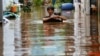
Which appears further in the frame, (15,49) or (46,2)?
(46,2)

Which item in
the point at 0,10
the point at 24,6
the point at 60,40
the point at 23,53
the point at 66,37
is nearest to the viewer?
the point at 23,53

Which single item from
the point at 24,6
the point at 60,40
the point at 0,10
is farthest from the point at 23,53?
the point at 24,6

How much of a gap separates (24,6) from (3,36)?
15.4 m

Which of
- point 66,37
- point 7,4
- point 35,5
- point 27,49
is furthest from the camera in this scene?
point 35,5

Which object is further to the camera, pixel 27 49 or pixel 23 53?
pixel 27 49

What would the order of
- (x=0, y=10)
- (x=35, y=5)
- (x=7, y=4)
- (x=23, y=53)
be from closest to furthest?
(x=23, y=53) → (x=0, y=10) → (x=7, y=4) → (x=35, y=5)

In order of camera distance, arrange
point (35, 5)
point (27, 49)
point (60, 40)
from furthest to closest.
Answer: point (35, 5) → point (60, 40) → point (27, 49)

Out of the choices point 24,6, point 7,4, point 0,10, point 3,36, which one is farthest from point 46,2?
point 3,36

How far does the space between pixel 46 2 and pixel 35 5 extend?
88.2 inches

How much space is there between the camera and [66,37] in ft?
36.5

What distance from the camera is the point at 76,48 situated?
29.0ft

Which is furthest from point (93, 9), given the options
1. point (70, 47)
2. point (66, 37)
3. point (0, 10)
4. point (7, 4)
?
point (70, 47)

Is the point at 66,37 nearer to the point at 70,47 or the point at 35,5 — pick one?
the point at 70,47

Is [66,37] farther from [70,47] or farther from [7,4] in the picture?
[7,4]
